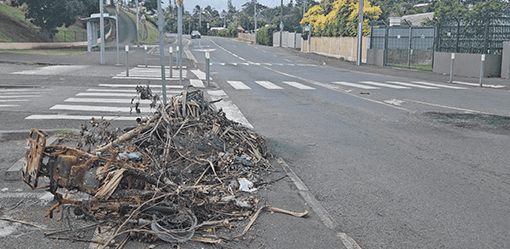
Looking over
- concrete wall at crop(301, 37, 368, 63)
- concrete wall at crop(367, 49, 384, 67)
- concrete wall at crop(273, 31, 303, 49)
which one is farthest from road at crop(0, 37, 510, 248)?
concrete wall at crop(273, 31, 303, 49)

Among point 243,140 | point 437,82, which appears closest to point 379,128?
point 243,140

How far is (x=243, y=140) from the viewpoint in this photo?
747cm

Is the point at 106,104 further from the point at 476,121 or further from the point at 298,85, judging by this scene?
the point at 476,121

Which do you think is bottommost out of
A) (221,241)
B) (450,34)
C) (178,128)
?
(221,241)

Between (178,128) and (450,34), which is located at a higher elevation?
(450,34)

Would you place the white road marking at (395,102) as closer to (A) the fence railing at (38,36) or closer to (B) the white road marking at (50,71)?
(B) the white road marking at (50,71)

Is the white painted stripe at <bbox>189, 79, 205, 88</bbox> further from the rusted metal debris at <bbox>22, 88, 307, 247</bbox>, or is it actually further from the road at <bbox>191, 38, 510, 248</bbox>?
the rusted metal debris at <bbox>22, 88, 307, 247</bbox>

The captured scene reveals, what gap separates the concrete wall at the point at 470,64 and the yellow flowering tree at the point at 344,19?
1180 cm

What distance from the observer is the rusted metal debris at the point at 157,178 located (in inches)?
184

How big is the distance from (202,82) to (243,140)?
12835 mm

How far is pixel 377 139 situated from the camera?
30.2 ft

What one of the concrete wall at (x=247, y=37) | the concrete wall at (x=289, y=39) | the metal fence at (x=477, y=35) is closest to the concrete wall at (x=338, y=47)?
the concrete wall at (x=289, y=39)

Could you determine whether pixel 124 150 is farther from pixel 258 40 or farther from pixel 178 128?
pixel 258 40

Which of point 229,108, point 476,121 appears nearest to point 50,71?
point 229,108
